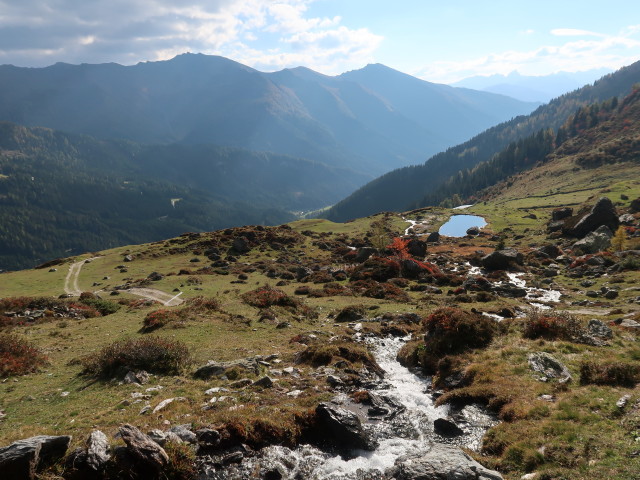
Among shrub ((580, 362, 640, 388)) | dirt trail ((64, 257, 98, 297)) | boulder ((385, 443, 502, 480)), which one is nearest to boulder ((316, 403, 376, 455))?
boulder ((385, 443, 502, 480))

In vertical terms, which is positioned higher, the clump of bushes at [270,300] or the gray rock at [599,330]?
the gray rock at [599,330]

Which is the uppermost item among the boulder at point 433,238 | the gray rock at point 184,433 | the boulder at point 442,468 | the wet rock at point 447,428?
the gray rock at point 184,433

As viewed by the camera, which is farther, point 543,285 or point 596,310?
point 543,285

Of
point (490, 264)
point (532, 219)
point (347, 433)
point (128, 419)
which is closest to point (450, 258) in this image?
point (490, 264)

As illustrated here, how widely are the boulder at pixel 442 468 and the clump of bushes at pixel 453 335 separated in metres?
11.0

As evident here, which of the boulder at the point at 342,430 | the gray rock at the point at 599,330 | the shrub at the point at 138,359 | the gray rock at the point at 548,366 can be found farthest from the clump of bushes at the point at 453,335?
the shrub at the point at 138,359

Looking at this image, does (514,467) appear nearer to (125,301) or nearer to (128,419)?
(128,419)

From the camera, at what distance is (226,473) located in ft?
43.5

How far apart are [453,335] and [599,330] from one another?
9676mm

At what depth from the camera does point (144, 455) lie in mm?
11805

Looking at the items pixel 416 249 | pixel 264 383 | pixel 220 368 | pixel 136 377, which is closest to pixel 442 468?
pixel 264 383

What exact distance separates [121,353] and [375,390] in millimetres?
15621

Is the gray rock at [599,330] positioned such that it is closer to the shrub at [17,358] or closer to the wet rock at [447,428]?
the wet rock at [447,428]

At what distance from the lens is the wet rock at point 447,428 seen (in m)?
16.5
